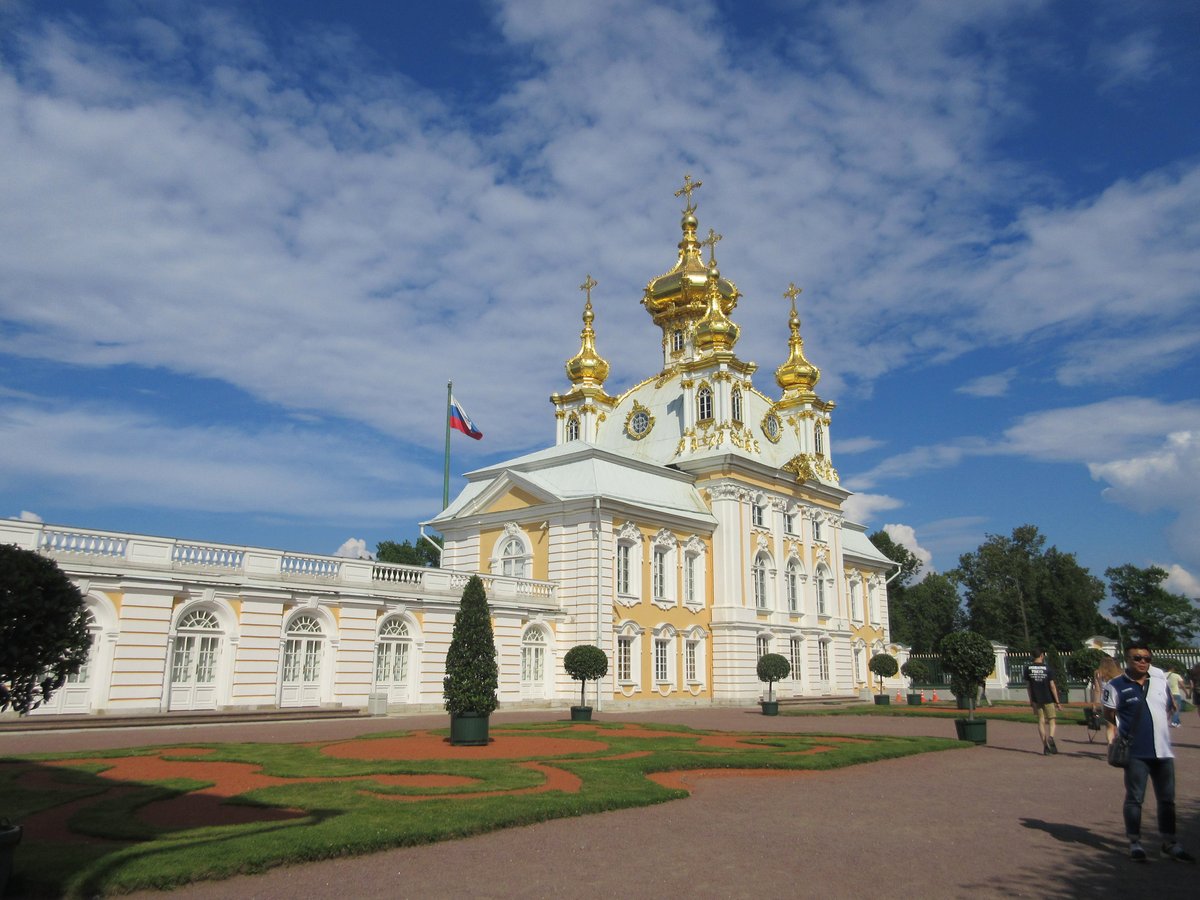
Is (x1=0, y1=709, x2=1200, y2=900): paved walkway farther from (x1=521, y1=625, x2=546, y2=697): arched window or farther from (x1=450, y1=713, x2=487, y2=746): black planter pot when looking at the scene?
(x1=521, y1=625, x2=546, y2=697): arched window

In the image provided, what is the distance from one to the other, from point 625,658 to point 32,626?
27839 mm

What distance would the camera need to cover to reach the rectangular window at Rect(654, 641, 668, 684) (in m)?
34.1

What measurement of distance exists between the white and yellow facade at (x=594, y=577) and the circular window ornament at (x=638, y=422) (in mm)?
138

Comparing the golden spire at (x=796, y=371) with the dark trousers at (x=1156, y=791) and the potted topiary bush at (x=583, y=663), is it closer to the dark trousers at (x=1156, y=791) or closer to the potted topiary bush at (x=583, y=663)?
the potted topiary bush at (x=583, y=663)

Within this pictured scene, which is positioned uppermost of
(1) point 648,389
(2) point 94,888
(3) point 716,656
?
(1) point 648,389

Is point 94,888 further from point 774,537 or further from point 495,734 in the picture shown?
point 774,537

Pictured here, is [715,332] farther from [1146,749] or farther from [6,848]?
[6,848]

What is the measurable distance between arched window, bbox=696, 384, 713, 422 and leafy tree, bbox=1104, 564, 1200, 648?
52398 mm

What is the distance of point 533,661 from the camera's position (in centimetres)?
3172

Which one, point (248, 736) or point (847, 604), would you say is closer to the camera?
point (248, 736)

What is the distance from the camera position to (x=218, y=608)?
76.6 ft

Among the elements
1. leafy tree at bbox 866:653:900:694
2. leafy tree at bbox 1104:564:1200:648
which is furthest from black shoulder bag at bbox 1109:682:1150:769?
leafy tree at bbox 1104:564:1200:648

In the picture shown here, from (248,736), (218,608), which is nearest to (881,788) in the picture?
(248,736)

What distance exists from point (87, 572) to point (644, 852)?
17797 millimetres
